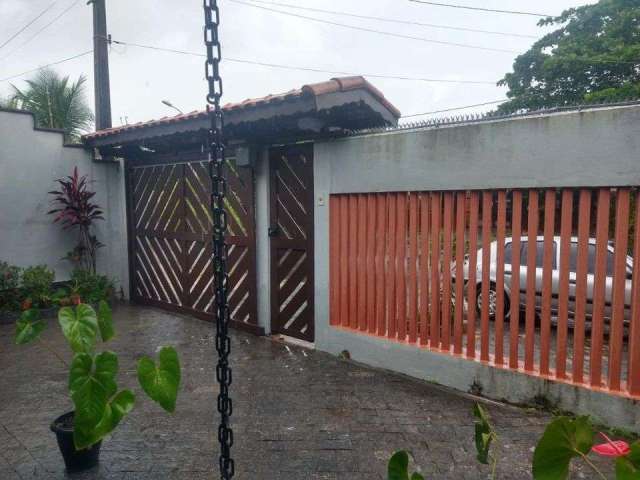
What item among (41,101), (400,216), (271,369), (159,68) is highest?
(159,68)

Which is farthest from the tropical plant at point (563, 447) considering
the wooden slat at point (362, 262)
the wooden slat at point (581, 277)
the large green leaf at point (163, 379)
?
the wooden slat at point (362, 262)

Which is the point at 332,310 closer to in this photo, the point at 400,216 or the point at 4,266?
the point at 400,216

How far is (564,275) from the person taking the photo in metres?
3.65

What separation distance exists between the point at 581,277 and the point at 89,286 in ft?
23.2

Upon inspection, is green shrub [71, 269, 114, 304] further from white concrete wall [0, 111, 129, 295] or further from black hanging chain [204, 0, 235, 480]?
black hanging chain [204, 0, 235, 480]

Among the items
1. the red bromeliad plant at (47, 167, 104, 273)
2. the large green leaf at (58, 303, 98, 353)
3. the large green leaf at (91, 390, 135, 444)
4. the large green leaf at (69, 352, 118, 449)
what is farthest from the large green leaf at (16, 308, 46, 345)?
the red bromeliad plant at (47, 167, 104, 273)

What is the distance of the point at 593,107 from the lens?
341 cm

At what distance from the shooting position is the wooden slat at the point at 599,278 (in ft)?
11.2

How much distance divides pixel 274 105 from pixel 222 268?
318cm

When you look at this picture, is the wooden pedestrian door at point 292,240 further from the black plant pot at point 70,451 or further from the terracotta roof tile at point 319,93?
the black plant pot at point 70,451

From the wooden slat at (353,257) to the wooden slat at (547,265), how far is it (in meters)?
1.89

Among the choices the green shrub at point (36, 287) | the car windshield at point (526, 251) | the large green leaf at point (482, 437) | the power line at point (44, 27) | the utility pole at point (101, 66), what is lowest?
the green shrub at point (36, 287)

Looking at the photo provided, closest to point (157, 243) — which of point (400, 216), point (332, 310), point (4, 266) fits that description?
point (4, 266)

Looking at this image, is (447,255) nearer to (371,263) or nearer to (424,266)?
(424,266)
